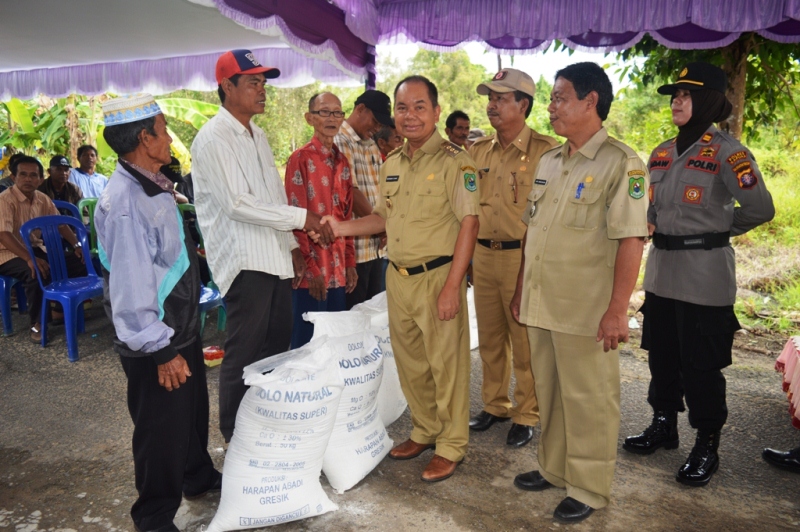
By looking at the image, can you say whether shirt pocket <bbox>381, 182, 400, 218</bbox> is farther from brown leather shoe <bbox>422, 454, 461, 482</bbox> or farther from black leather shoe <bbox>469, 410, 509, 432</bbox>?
black leather shoe <bbox>469, 410, 509, 432</bbox>

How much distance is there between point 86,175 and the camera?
7688 millimetres

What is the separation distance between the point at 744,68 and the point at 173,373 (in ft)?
16.0

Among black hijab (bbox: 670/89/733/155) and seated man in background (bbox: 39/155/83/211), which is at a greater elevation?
black hijab (bbox: 670/89/733/155)

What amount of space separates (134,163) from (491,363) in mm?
2132

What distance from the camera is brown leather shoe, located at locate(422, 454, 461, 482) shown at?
2.75m

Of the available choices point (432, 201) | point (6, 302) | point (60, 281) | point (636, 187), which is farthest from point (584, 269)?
point (6, 302)

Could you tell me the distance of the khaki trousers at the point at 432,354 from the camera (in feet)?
8.95

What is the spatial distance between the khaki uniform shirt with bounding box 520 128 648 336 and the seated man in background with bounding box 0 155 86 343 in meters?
4.47

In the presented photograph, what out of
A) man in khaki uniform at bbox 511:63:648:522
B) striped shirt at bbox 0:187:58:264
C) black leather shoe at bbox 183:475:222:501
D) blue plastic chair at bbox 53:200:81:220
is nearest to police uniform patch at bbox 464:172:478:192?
man in khaki uniform at bbox 511:63:648:522

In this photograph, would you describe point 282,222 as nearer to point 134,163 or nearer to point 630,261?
point 134,163

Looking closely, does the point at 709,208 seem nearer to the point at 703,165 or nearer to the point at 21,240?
the point at 703,165

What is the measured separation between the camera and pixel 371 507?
2566 mm

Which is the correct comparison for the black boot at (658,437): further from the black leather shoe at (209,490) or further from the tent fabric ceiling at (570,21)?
the tent fabric ceiling at (570,21)

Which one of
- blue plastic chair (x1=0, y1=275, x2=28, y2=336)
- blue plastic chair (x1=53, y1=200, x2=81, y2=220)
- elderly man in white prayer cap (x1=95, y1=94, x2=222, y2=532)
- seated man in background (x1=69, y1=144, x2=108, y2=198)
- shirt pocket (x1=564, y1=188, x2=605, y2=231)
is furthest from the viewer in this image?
seated man in background (x1=69, y1=144, x2=108, y2=198)
